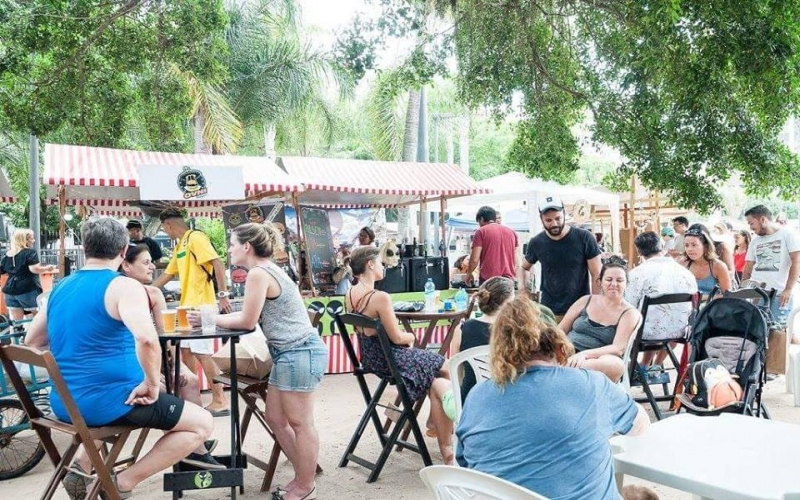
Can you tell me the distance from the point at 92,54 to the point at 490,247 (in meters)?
4.94

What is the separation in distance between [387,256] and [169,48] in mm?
3522

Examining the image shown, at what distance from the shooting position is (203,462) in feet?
12.9

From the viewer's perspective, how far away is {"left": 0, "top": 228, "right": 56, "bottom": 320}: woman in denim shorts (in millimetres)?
9039

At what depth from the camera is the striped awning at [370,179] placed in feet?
31.1

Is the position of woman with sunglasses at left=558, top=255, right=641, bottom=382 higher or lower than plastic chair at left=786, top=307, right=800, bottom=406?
higher

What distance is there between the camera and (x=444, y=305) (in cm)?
588

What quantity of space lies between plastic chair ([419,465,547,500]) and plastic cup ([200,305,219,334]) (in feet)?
6.43

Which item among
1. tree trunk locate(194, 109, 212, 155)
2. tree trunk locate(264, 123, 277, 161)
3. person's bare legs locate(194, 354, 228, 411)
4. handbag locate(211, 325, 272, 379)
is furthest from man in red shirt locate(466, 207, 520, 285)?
tree trunk locate(264, 123, 277, 161)

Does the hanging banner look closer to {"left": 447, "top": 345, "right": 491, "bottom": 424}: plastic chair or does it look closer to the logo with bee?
the logo with bee

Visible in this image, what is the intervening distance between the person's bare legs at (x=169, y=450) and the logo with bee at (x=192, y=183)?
4.79 m

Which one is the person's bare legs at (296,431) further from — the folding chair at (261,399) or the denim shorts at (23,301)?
the denim shorts at (23,301)

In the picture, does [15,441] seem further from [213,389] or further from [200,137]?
[200,137]

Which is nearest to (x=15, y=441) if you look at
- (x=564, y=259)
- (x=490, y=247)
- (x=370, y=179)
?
(x=564, y=259)

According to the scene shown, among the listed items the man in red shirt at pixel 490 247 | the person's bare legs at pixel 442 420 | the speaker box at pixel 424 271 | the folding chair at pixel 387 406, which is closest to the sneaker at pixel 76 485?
the folding chair at pixel 387 406
